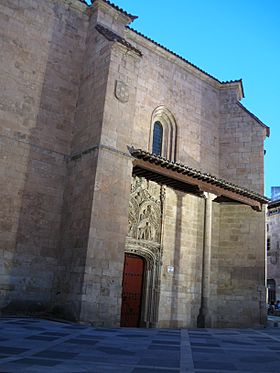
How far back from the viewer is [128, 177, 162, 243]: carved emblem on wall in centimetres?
1285

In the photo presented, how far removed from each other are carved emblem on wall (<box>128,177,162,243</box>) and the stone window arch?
1.78 m

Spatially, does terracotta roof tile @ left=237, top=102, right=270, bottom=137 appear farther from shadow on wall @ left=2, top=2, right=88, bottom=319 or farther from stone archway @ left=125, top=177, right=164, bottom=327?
shadow on wall @ left=2, top=2, right=88, bottom=319

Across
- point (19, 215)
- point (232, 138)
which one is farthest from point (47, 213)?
point (232, 138)

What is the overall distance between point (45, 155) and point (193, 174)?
468 cm

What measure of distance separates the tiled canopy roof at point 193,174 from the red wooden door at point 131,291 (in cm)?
323

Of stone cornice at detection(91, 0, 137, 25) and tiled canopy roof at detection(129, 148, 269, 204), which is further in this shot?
stone cornice at detection(91, 0, 137, 25)

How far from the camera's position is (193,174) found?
12.8m

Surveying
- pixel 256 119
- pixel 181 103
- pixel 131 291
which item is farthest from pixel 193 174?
pixel 256 119

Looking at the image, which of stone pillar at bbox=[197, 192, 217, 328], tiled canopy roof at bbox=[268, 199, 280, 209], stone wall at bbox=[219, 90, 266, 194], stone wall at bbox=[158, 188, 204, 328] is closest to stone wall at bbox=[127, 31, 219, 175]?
stone wall at bbox=[219, 90, 266, 194]

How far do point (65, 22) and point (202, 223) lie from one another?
8486mm

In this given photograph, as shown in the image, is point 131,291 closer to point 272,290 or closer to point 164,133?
point 164,133

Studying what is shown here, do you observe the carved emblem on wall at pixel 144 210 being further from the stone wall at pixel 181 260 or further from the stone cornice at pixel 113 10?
the stone cornice at pixel 113 10

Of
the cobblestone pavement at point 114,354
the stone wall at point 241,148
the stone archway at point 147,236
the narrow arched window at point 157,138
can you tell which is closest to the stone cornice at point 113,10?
the narrow arched window at point 157,138

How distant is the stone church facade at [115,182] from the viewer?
10492mm
